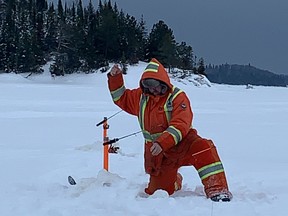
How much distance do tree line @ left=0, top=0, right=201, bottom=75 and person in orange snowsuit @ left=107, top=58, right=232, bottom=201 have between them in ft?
156

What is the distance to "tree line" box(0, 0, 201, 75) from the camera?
175 ft

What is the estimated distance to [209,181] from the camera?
4957 millimetres

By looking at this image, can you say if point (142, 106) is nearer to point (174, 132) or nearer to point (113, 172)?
point (174, 132)

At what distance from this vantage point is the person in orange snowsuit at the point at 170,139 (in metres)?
4.89

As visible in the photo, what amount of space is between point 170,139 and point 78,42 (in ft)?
170

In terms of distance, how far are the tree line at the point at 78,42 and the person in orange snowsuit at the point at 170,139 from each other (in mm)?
47398

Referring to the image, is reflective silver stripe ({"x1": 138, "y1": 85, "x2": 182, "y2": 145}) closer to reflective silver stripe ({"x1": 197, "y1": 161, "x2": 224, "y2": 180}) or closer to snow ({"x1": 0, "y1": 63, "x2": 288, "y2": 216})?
reflective silver stripe ({"x1": 197, "y1": 161, "x2": 224, "y2": 180})

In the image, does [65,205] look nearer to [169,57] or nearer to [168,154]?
[168,154]

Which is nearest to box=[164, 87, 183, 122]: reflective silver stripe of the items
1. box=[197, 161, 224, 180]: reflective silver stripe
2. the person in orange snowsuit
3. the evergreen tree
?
the person in orange snowsuit

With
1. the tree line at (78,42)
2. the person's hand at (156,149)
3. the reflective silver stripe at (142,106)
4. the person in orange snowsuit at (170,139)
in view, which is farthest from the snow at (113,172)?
the tree line at (78,42)

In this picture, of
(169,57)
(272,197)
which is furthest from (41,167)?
(169,57)

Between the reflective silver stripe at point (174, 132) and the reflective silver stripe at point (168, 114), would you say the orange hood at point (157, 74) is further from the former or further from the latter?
the reflective silver stripe at point (174, 132)

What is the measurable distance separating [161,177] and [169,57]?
5187 cm

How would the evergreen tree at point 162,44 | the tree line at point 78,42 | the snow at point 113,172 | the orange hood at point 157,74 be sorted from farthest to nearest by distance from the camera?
the evergreen tree at point 162,44, the tree line at point 78,42, the orange hood at point 157,74, the snow at point 113,172
